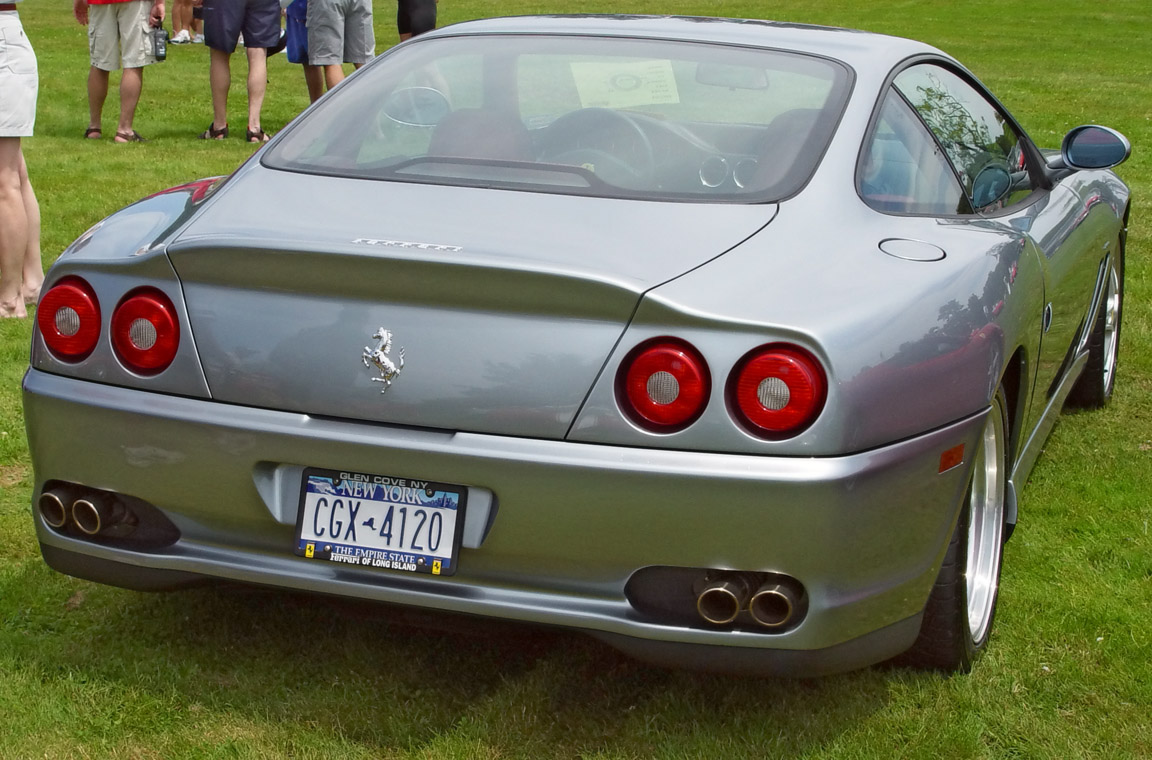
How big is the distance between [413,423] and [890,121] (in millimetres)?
1524

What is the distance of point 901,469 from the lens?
8.86 ft

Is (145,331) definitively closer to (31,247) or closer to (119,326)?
(119,326)

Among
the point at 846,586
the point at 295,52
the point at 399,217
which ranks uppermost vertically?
the point at 399,217

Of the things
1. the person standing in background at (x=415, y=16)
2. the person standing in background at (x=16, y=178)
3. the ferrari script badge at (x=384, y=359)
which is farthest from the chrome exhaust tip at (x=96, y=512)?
the person standing in background at (x=415, y=16)

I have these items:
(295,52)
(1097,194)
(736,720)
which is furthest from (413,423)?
(295,52)

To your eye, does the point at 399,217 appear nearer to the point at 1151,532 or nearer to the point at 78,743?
the point at 78,743

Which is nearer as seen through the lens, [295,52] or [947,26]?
[295,52]

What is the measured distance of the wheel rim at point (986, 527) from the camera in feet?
11.0

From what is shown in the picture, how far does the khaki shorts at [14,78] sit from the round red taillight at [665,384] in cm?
414

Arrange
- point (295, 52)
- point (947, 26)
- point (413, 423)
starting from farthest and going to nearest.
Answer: point (947, 26) → point (295, 52) → point (413, 423)

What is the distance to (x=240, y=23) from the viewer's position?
11.6 meters

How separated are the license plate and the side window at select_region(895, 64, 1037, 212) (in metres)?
1.74

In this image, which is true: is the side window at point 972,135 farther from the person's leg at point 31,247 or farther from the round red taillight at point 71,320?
the person's leg at point 31,247

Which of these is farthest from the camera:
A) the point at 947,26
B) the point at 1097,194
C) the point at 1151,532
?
the point at 947,26
